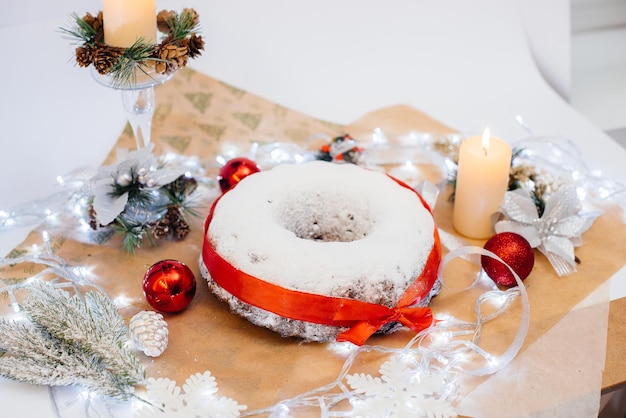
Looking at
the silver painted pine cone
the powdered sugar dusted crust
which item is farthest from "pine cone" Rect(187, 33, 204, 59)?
the silver painted pine cone

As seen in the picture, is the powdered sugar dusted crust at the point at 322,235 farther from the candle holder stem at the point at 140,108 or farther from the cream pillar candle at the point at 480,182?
the candle holder stem at the point at 140,108

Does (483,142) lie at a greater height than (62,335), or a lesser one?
greater

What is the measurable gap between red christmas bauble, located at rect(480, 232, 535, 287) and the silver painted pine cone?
0.62 metres

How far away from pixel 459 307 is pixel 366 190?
28cm

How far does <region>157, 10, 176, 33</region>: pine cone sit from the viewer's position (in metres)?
1.46

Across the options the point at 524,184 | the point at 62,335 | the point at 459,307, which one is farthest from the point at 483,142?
the point at 62,335

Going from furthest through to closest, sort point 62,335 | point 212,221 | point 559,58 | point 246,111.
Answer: point 559,58
point 246,111
point 212,221
point 62,335

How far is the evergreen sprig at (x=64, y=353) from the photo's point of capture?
3.66 feet

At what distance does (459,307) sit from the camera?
4.48ft

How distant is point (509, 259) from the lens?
1.38m

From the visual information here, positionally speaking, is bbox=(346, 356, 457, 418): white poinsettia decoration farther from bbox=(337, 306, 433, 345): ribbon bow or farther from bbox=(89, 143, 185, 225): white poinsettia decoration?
bbox=(89, 143, 185, 225): white poinsettia decoration

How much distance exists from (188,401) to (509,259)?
0.65 m

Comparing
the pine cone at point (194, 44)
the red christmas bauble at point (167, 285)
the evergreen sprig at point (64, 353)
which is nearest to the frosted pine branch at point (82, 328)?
the evergreen sprig at point (64, 353)

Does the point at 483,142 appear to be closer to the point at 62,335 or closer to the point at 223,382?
the point at 223,382
